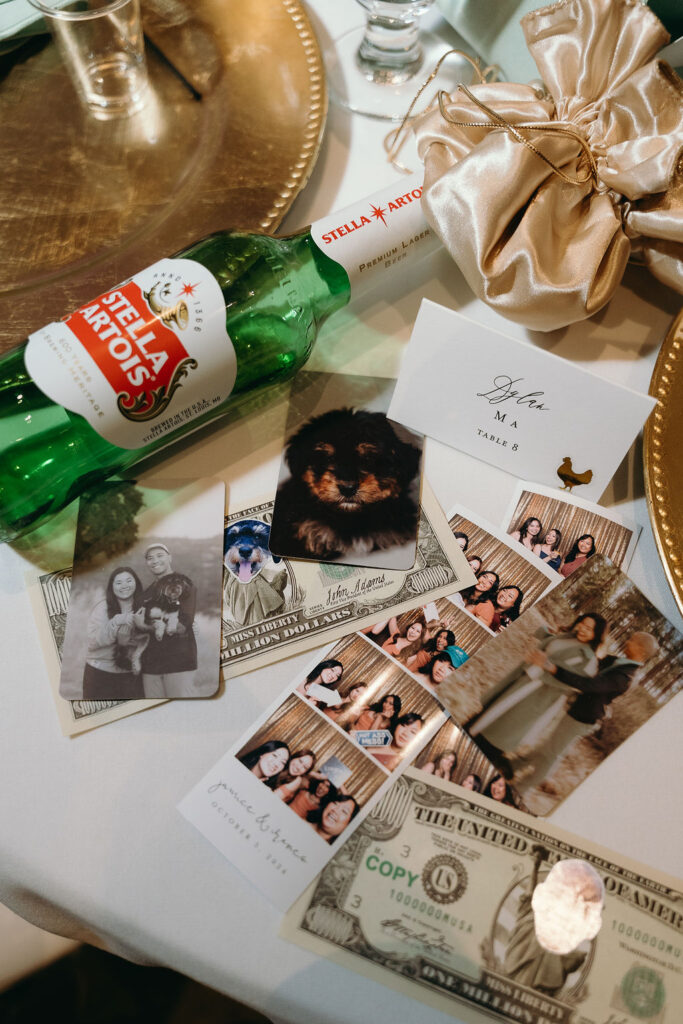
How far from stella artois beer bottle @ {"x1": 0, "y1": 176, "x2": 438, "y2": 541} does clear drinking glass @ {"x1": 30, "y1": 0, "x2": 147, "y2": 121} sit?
0.20 meters

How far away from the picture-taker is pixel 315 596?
436 millimetres

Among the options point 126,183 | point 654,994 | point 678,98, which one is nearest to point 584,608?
point 654,994

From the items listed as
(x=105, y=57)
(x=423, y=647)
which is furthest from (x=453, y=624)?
(x=105, y=57)

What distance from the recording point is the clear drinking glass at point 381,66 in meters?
0.57

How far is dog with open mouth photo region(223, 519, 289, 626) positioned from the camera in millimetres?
431

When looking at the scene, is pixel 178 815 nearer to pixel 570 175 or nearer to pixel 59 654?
pixel 59 654

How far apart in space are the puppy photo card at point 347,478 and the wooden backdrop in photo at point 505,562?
0.04 m

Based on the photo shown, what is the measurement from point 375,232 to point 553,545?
0.24m

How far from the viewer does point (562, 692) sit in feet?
1.36

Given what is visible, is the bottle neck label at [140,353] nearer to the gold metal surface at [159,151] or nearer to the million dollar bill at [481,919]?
the gold metal surface at [159,151]

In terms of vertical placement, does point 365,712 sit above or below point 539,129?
below

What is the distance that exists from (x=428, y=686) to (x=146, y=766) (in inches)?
6.9

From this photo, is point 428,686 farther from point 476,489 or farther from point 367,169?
point 367,169

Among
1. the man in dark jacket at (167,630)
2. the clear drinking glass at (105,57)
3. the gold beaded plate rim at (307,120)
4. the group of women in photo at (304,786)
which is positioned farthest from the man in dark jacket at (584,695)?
the clear drinking glass at (105,57)
